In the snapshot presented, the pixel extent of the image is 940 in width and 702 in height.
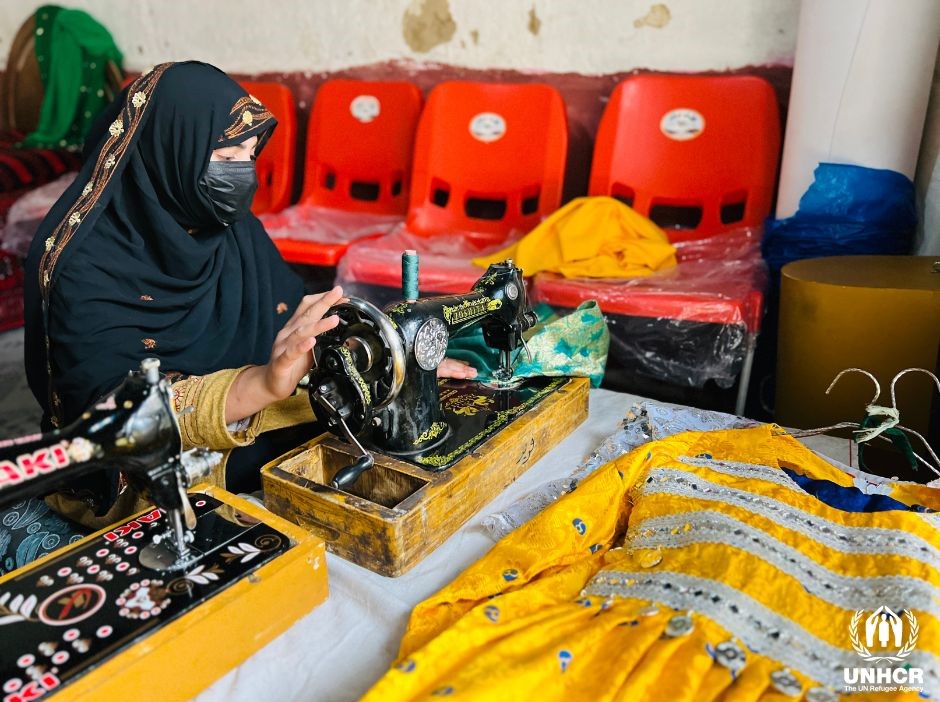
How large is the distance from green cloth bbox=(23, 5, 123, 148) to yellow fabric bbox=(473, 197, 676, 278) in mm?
3495

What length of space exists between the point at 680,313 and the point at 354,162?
207 cm

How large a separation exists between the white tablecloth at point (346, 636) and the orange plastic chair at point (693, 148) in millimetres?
2105

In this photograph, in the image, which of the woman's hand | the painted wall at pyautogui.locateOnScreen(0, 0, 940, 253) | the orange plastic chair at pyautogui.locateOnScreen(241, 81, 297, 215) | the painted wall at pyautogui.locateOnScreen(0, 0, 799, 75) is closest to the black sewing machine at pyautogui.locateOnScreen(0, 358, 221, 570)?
the woman's hand

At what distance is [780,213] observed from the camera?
8.65 ft

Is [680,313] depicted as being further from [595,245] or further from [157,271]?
[157,271]

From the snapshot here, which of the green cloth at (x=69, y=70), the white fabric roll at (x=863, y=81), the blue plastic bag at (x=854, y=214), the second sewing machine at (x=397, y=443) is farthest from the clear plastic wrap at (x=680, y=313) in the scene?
the green cloth at (x=69, y=70)

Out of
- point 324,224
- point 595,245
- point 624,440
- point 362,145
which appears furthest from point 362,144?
point 624,440

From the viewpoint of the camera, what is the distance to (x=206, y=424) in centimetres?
133

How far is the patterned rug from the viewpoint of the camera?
3.29 meters

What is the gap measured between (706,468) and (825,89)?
1.82 meters

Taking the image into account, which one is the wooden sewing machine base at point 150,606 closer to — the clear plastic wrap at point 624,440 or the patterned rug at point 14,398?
the clear plastic wrap at point 624,440

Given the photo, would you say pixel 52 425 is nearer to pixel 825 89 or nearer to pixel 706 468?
pixel 706 468

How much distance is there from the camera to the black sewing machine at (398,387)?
1.19m

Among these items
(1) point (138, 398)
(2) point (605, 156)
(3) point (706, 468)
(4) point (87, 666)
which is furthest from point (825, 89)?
(4) point (87, 666)
